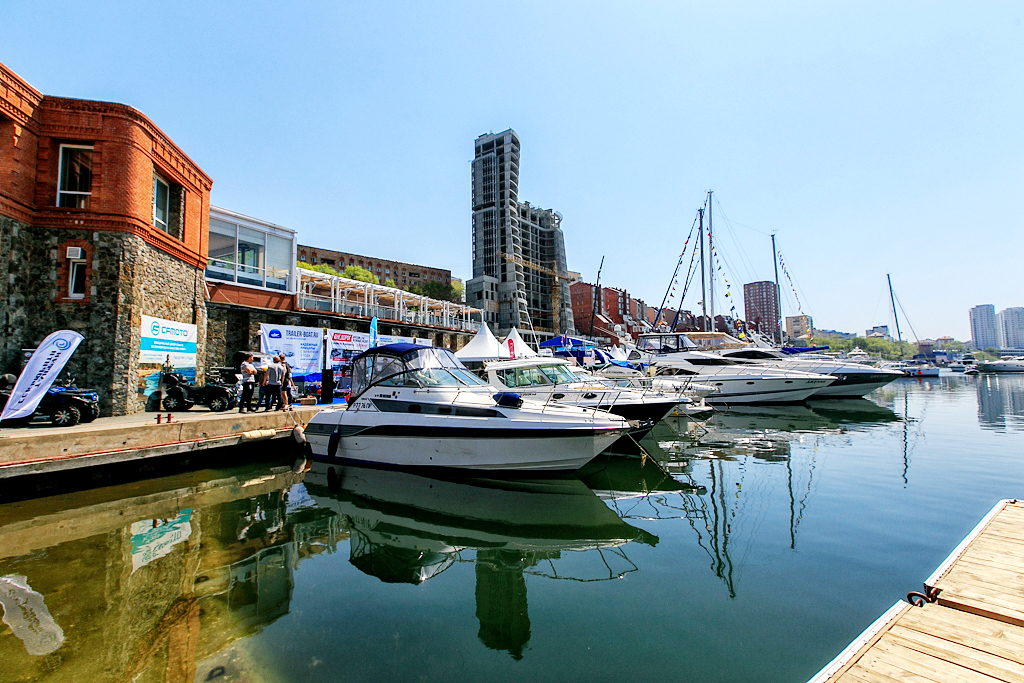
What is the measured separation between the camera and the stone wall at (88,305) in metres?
11.0

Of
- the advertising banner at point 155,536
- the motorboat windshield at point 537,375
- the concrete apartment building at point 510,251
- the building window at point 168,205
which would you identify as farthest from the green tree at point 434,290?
the advertising banner at point 155,536

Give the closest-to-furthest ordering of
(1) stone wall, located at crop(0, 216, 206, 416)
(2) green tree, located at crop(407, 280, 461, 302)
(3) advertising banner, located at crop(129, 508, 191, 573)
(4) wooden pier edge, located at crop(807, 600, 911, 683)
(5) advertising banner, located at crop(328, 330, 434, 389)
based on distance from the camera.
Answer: (4) wooden pier edge, located at crop(807, 600, 911, 683)
(3) advertising banner, located at crop(129, 508, 191, 573)
(1) stone wall, located at crop(0, 216, 206, 416)
(5) advertising banner, located at crop(328, 330, 434, 389)
(2) green tree, located at crop(407, 280, 461, 302)

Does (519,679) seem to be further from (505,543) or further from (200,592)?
(200,592)

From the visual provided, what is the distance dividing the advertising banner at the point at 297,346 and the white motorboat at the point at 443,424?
31.6 ft

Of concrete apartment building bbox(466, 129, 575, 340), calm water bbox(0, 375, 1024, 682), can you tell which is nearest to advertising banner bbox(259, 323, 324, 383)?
calm water bbox(0, 375, 1024, 682)

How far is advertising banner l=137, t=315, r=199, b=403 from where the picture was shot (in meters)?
12.5

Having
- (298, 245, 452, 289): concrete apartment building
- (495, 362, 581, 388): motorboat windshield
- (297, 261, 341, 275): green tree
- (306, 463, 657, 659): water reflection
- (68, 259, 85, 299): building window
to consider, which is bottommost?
(306, 463, 657, 659): water reflection

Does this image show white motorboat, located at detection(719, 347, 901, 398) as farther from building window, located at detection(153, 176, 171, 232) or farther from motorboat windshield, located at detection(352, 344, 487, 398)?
building window, located at detection(153, 176, 171, 232)

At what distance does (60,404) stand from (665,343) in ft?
84.0

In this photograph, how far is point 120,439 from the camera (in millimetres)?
8750

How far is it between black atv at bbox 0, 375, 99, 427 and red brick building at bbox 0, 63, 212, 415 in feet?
5.04

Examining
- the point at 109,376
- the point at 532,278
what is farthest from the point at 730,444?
the point at 532,278

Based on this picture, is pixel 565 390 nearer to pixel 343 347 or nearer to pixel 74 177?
pixel 343 347

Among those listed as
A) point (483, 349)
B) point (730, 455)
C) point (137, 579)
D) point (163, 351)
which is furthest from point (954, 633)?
point (483, 349)
